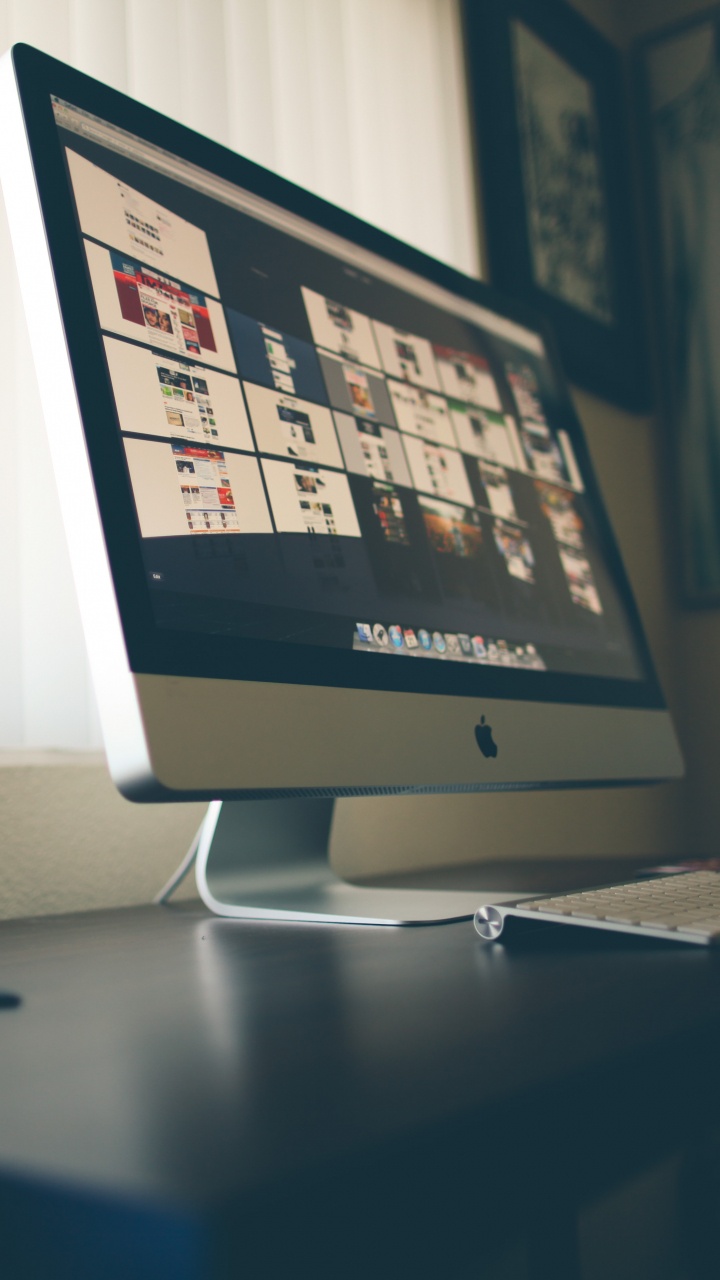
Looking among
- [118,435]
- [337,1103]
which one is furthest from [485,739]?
[337,1103]

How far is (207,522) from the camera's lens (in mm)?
633

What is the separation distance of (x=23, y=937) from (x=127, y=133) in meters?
0.53

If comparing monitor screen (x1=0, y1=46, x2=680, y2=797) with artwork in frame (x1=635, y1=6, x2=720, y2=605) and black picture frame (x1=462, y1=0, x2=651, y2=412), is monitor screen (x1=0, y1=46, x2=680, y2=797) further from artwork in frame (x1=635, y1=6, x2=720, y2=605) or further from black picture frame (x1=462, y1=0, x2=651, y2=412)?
artwork in frame (x1=635, y1=6, x2=720, y2=605)

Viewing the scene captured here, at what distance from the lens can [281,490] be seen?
27.4 inches

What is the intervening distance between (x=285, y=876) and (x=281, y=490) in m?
0.30

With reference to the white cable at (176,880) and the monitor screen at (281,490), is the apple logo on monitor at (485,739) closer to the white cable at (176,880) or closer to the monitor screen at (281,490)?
the monitor screen at (281,490)

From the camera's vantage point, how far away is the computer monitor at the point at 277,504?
58 centimetres

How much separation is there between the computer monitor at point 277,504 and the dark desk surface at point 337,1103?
0.15m

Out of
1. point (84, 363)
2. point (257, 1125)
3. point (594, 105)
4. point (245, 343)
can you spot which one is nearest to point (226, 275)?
point (245, 343)

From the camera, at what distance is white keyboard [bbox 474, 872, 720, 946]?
1.71ft

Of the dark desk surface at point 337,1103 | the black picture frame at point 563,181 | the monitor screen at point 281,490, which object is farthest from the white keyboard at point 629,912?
the black picture frame at point 563,181

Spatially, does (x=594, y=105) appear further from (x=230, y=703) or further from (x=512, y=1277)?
A: (x=512, y=1277)

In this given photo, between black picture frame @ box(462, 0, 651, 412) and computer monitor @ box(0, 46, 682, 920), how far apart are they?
833 mm

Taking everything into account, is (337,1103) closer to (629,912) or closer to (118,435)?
(629,912)
